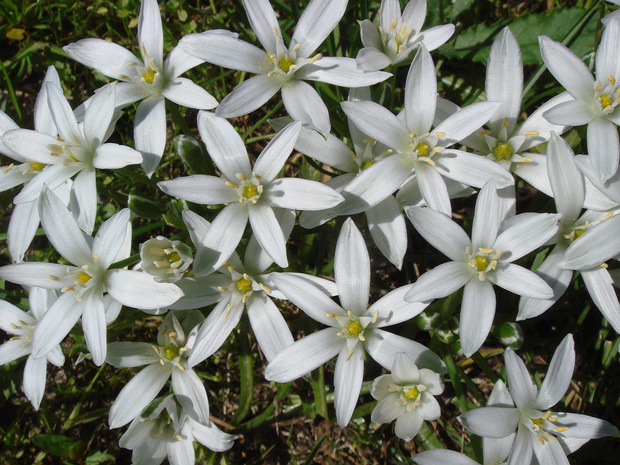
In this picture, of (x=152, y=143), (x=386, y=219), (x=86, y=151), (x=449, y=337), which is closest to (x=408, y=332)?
(x=449, y=337)

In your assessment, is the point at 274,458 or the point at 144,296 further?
the point at 274,458

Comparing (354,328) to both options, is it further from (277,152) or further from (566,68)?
(566,68)

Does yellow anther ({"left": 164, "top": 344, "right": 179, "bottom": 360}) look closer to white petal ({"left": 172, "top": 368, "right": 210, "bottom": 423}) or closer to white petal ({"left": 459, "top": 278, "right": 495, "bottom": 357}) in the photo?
white petal ({"left": 172, "top": 368, "right": 210, "bottom": 423})

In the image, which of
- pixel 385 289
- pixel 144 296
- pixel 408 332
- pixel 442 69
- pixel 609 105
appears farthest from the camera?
pixel 442 69

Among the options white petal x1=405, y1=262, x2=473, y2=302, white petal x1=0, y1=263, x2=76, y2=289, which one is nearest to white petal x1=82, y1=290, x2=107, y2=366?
white petal x1=0, y1=263, x2=76, y2=289

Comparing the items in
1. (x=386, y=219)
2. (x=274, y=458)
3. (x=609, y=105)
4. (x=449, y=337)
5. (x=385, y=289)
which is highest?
(x=609, y=105)

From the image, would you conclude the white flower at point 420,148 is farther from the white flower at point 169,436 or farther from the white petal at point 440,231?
the white flower at point 169,436

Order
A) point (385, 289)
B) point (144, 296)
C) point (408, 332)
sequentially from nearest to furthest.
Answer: point (144, 296) < point (408, 332) < point (385, 289)

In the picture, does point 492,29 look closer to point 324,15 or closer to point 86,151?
point 324,15

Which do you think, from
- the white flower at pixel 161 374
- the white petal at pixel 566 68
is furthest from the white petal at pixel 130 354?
the white petal at pixel 566 68
